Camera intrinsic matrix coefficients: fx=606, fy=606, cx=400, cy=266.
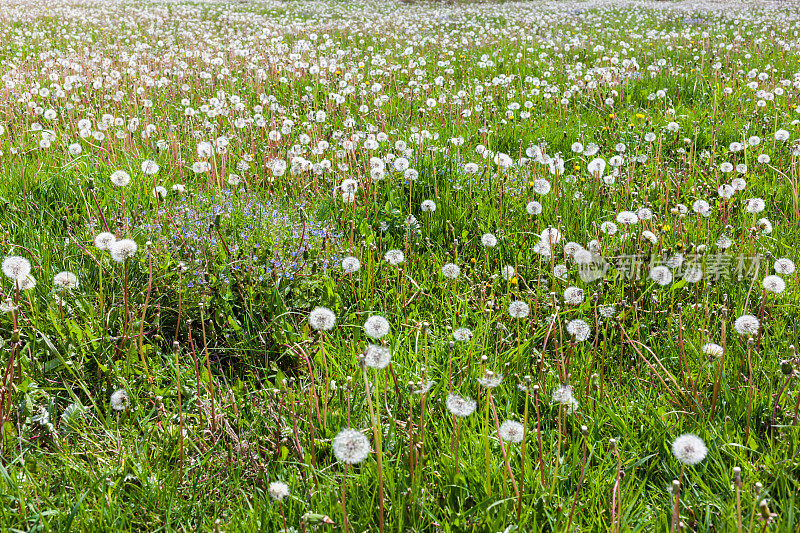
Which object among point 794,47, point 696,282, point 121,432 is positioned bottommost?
point 121,432

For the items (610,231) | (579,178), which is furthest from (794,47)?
(610,231)

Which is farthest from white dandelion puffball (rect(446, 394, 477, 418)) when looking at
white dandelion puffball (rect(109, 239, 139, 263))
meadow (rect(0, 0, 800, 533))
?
white dandelion puffball (rect(109, 239, 139, 263))

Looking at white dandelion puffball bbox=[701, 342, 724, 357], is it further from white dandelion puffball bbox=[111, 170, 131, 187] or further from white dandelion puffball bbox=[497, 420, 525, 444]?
white dandelion puffball bbox=[111, 170, 131, 187]

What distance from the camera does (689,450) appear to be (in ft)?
4.84

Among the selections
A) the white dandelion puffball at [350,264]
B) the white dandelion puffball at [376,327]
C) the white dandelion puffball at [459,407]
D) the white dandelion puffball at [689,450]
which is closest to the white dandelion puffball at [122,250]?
the white dandelion puffball at [350,264]

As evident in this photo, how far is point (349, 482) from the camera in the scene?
1.68 m

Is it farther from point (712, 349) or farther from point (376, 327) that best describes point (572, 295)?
point (376, 327)

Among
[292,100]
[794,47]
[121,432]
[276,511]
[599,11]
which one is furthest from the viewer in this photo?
[599,11]

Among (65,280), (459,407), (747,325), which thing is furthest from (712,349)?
(65,280)

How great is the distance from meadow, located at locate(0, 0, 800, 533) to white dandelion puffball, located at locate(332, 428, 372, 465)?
1 centimetres

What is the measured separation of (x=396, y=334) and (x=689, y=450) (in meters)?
1.26

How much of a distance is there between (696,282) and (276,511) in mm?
1984

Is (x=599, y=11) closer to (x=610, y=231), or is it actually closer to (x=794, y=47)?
(x=794, y=47)

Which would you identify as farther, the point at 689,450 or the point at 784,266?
the point at 784,266
